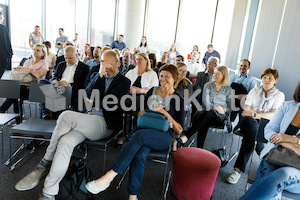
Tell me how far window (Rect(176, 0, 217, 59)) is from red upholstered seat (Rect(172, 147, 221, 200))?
25.9 feet

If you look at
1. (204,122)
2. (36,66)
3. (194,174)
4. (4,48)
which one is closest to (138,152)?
(194,174)

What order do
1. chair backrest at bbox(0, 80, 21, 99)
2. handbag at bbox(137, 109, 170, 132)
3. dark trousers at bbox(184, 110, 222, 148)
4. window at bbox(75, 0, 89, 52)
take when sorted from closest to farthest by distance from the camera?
handbag at bbox(137, 109, 170, 132) → chair backrest at bbox(0, 80, 21, 99) → dark trousers at bbox(184, 110, 222, 148) → window at bbox(75, 0, 89, 52)

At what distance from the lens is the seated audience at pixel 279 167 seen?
174 cm

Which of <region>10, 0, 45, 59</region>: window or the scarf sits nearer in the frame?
the scarf

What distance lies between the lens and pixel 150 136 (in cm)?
219

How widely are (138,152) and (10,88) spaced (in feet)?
6.93

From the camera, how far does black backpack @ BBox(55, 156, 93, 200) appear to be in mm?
2029

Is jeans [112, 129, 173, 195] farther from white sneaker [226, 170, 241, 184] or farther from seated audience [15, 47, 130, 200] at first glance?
white sneaker [226, 170, 241, 184]

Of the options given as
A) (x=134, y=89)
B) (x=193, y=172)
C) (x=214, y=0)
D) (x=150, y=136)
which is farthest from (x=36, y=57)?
(x=214, y=0)

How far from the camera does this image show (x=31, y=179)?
2.11 metres

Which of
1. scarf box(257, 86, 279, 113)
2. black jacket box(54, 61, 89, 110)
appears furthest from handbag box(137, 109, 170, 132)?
black jacket box(54, 61, 89, 110)

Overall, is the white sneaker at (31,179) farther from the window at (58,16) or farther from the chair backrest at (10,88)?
the window at (58,16)

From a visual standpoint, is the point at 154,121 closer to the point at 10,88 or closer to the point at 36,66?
the point at 10,88

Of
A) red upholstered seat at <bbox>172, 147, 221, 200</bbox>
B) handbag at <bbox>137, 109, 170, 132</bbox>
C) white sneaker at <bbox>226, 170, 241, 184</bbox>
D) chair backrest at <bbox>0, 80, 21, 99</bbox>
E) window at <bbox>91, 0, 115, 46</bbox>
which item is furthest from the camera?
window at <bbox>91, 0, 115, 46</bbox>
